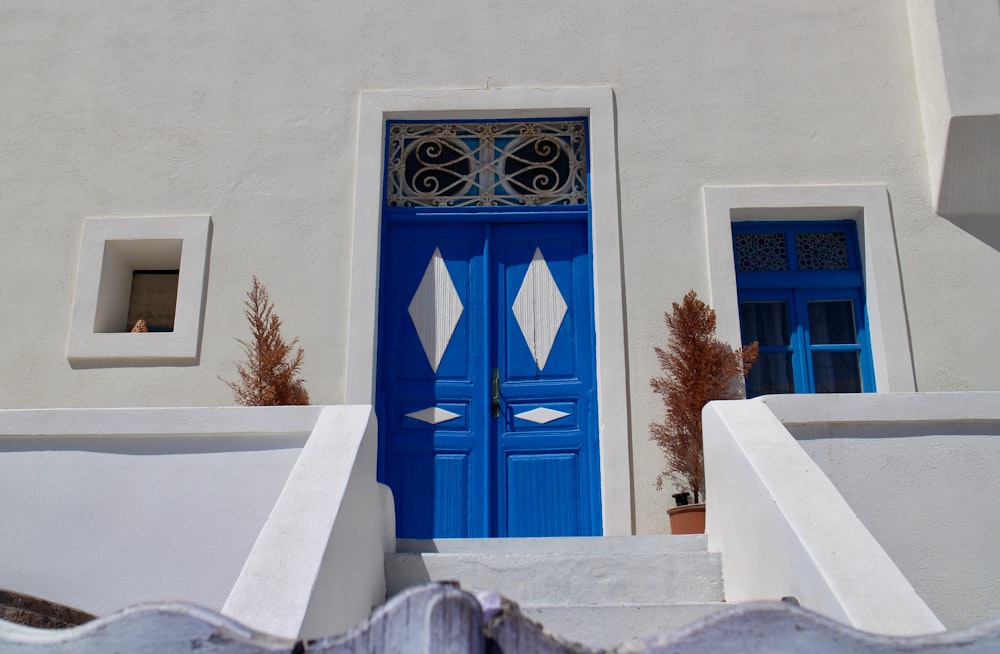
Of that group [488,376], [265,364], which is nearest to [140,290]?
[265,364]

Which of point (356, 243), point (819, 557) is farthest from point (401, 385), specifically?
point (819, 557)

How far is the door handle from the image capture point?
658 cm

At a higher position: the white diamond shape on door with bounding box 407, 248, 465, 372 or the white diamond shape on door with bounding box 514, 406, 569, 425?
the white diamond shape on door with bounding box 407, 248, 465, 372

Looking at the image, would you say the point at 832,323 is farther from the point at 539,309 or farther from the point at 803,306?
the point at 539,309

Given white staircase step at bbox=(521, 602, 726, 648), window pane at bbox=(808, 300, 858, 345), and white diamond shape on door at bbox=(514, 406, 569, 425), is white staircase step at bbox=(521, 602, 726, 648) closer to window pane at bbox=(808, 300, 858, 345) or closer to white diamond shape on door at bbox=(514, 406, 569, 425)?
white diamond shape on door at bbox=(514, 406, 569, 425)

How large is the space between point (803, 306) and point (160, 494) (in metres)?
4.15

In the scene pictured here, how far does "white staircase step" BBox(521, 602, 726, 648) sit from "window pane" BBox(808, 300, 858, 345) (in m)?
2.92

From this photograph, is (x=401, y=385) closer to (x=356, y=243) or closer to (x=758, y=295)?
(x=356, y=243)

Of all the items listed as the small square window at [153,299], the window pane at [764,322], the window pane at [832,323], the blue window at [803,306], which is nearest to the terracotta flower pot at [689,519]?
the blue window at [803,306]

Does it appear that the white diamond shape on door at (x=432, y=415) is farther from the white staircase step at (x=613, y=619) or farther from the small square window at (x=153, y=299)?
the white staircase step at (x=613, y=619)

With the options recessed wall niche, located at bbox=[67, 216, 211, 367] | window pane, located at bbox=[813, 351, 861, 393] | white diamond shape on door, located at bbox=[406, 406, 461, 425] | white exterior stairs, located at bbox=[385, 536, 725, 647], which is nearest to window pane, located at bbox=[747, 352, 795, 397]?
window pane, located at bbox=[813, 351, 861, 393]

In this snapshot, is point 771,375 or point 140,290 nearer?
point 771,375

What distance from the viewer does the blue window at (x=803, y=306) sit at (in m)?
6.64

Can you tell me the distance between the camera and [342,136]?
6965 millimetres
